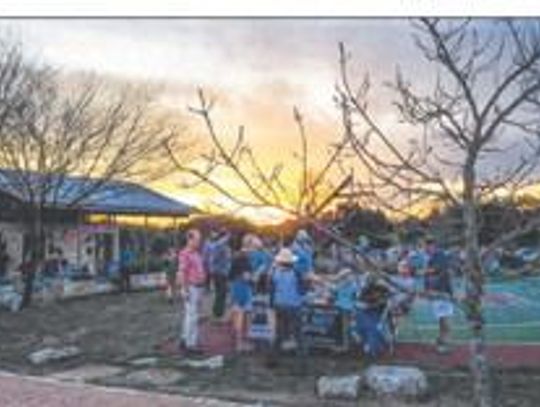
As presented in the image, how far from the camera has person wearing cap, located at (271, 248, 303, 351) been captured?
7886mm

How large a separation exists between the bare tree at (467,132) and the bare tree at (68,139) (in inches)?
44.4

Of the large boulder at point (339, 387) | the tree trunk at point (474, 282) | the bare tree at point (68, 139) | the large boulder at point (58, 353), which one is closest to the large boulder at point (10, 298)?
the bare tree at point (68, 139)

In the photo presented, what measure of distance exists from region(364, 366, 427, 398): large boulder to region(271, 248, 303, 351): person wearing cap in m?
0.58

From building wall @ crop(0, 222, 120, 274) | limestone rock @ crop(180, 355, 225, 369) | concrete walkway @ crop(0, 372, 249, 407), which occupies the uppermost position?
building wall @ crop(0, 222, 120, 274)

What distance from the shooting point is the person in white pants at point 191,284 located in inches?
279

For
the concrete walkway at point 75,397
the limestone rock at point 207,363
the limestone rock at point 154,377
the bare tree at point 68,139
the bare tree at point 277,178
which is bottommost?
the concrete walkway at point 75,397

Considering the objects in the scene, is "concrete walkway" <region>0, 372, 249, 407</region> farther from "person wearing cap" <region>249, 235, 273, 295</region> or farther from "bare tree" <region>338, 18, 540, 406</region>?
"bare tree" <region>338, 18, 540, 406</region>

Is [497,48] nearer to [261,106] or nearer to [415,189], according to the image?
[415,189]

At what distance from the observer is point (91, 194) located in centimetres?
738

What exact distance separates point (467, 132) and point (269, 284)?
9.40 feet

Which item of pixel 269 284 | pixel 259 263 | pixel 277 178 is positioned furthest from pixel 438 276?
pixel 269 284

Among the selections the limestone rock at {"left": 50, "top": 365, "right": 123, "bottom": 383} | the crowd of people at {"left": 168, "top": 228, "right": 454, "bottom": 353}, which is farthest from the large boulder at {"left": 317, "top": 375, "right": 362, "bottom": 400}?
the limestone rock at {"left": 50, "top": 365, "right": 123, "bottom": 383}

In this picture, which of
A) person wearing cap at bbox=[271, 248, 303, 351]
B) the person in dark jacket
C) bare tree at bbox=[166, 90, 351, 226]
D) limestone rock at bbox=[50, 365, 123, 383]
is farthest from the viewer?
limestone rock at bbox=[50, 365, 123, 383]

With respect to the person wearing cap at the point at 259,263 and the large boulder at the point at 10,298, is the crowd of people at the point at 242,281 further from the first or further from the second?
the large boulder at the point at 10,298
